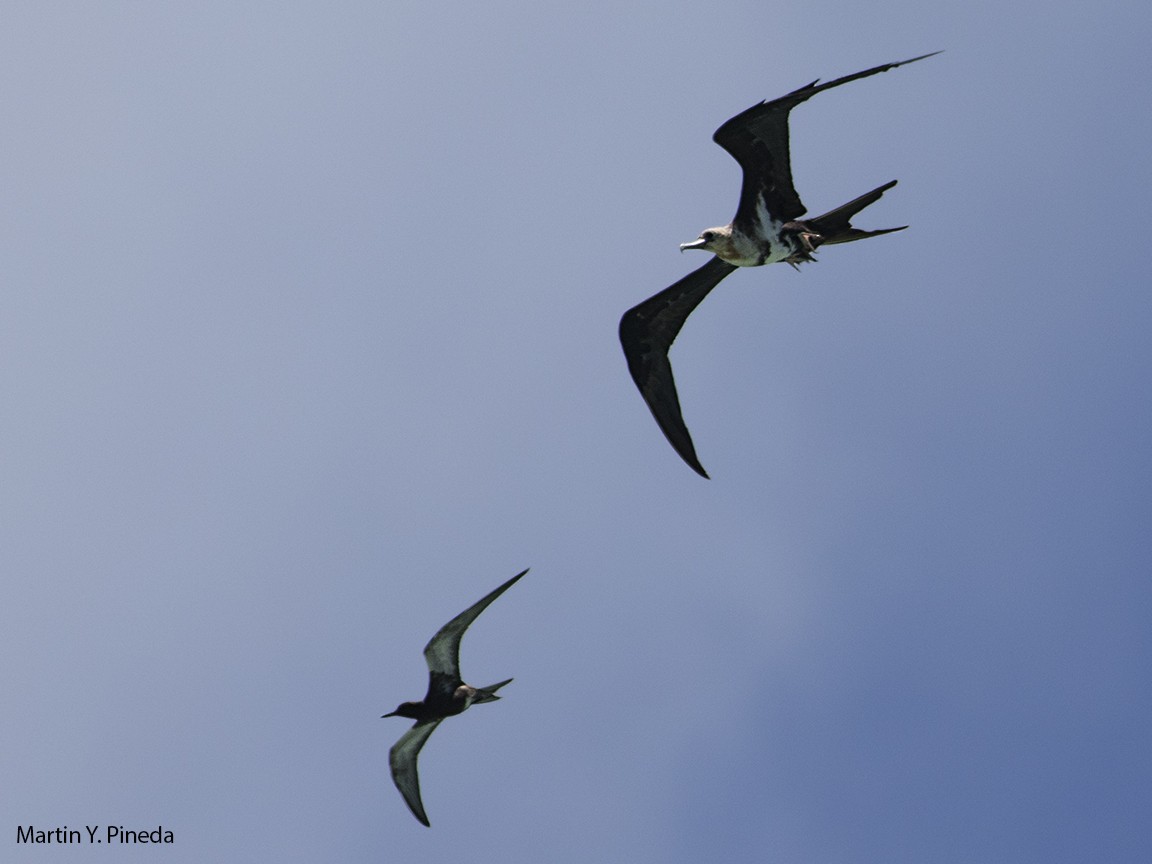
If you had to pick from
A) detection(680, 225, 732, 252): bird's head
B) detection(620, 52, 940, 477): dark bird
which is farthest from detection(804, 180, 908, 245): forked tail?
detection(680, 225, 732, 252): bird's head

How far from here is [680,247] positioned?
53.2ft

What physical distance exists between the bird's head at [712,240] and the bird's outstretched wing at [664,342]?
57cm

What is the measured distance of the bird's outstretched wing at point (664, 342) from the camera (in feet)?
55.1

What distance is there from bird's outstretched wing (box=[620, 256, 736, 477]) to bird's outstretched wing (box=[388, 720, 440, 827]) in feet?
18.2

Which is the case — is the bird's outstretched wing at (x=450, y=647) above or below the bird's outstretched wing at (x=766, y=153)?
below

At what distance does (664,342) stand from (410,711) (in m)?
6.04

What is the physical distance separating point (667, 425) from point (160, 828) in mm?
8803

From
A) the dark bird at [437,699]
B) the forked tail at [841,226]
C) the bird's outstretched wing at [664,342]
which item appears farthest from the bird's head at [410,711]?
the forked tail at [841,226]

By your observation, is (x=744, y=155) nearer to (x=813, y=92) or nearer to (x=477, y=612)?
(x=813, y=92)

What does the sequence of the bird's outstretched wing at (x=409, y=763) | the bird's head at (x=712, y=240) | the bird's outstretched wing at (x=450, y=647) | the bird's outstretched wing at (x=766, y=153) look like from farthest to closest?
the bird's outstretched wing at (x=409, y=763) < the bird's outstretched wing at (x=450, y=647) < the bird's head at (x=712, y=240) < the bird's outstretched wing at (x=766, y=153)

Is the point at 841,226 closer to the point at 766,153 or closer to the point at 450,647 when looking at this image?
the point at 766,153

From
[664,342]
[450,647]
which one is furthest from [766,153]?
[450,647]

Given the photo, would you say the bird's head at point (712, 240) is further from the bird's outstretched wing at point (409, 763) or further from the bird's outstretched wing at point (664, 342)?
the bird's outstretched wing at point (409, 763)

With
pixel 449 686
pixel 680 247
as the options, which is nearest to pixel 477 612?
pixel 449 686
